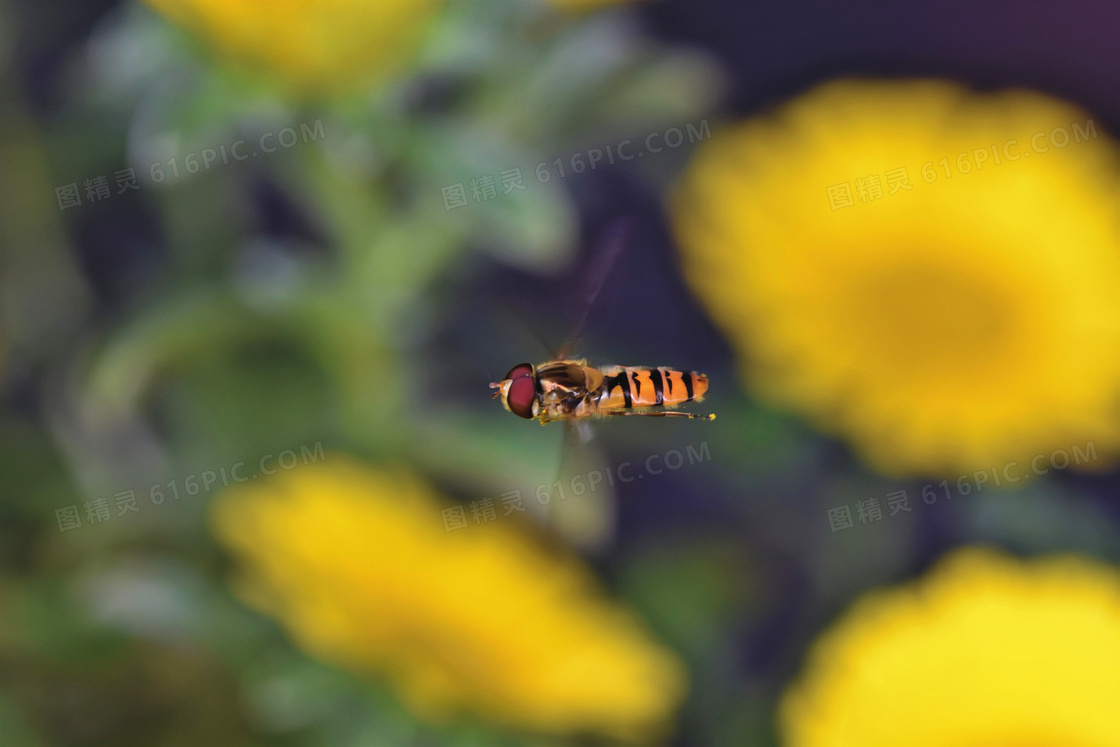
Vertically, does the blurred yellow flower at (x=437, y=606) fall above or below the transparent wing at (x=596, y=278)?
below

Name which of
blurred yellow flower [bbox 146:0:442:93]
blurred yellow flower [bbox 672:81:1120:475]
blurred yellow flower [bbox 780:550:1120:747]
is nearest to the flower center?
blurred yellow flower [bbox 672:81:1120:475]

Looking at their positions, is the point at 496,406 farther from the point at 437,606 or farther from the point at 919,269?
the point at 919,269

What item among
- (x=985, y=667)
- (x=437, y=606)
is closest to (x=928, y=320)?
(x=985, y=667)

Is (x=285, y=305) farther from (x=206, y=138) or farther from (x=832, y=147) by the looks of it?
(x=832, y=147)

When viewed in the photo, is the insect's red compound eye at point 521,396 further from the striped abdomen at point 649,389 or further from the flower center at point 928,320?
the flower center at point 928,320

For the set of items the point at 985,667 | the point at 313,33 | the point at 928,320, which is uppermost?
the point at 313,33

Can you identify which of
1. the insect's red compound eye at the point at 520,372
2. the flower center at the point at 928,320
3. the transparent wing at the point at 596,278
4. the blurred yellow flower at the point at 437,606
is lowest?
the blurred yellow flower at the point at 437,606

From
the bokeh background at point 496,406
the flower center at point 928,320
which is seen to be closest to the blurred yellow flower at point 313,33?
the bokeh background at point 496,406
